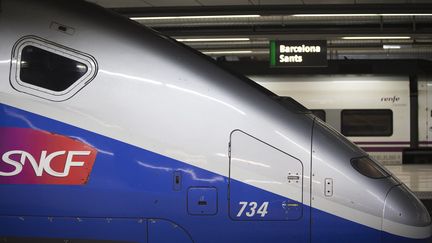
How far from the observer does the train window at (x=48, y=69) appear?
4.02 m

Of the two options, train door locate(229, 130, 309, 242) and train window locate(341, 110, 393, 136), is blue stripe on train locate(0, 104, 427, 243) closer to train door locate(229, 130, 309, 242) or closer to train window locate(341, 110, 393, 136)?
train door locate(229, 130, 309, 242)

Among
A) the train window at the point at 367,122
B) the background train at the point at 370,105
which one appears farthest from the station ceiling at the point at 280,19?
the train window at the point at 367,122

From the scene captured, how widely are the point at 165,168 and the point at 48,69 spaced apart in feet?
3.52

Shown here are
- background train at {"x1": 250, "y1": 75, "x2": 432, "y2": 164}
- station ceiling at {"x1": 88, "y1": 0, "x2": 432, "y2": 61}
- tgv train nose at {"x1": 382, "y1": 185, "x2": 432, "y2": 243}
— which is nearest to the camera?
tgv train nose at {"x1": 382, "y1": 185, "x2": 432, "y2": 243}

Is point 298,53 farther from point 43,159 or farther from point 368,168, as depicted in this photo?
point 43,159

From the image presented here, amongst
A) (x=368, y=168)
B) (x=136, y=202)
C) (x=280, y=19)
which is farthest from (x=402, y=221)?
(x=280, y=19)

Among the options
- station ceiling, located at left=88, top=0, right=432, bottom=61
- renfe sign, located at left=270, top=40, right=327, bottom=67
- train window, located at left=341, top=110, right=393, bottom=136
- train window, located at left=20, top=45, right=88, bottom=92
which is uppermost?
station ceiling, located at left=88, top=0, right=432, bottom=61

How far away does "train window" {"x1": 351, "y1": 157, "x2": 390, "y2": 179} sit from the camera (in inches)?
157

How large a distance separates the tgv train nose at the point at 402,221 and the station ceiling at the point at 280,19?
646 cm

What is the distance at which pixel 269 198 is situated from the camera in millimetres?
3896

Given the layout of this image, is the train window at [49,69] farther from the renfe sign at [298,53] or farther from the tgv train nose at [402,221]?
the renfe sign at [298,53]

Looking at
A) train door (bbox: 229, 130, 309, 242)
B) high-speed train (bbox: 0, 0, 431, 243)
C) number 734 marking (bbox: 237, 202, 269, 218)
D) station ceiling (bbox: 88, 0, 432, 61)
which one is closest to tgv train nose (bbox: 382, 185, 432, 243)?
high-speed train (bbox: 0, 0, 431, 243)

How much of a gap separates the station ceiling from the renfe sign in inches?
20.1

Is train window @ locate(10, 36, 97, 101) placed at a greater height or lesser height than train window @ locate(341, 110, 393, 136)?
lesser
